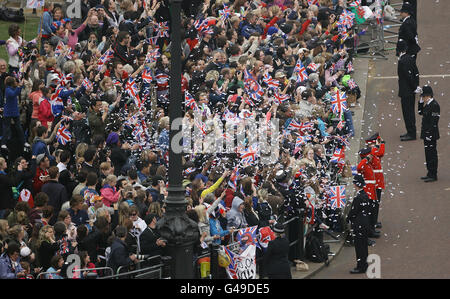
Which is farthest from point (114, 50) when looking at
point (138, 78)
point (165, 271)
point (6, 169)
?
point (165, 271)

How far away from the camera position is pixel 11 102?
65.0 ft

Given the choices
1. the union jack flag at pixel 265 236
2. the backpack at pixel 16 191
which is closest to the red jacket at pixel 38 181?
the backpack at pixel 16 191

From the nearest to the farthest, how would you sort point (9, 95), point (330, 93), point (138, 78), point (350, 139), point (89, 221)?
point (89, 221), point (9, 95), point (138, 78), point (330, 93), point (350, 139)

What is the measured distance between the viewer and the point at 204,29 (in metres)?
25.7

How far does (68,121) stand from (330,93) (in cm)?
702

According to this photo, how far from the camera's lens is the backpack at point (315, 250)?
20.0m

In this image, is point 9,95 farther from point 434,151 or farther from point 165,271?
point 434,151

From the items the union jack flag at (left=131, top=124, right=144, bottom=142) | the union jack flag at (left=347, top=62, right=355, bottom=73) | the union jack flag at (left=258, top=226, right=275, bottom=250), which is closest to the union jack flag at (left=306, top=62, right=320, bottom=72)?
the union jack flag at (left=347, top=62, right=355, bottom=73)

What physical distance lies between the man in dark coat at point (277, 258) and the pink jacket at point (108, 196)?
2643mm

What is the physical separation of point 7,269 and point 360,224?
695 cm

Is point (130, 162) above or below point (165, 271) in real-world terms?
above

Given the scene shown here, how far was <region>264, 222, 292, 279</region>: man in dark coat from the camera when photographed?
1725 cm

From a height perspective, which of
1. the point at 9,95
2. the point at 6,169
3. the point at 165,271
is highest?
the point at 9,95

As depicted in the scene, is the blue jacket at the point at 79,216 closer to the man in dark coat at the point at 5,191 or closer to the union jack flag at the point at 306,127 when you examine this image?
the man in dark coat at the point at 5,191
